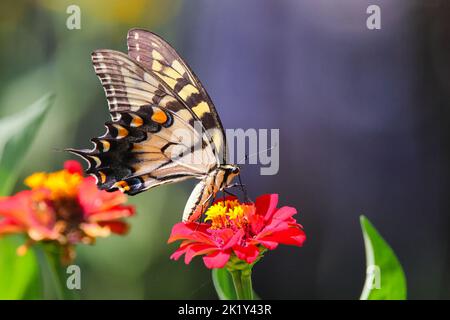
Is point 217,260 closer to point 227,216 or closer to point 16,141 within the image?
point 227,216

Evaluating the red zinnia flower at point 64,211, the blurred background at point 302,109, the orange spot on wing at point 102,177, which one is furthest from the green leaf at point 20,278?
the blurred background at point 302,109

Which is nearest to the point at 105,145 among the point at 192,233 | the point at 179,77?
the point at 179,77

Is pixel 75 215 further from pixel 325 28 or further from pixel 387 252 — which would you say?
pixel 325 28

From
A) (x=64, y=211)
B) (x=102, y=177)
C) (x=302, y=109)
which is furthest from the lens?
(x=302, y=109)

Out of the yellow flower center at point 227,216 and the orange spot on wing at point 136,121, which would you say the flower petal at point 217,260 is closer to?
the yellow flower center at point 227,216

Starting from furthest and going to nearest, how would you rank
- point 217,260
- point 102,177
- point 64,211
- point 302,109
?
point 302,109
point 102,177
point 64,211
point 217,260

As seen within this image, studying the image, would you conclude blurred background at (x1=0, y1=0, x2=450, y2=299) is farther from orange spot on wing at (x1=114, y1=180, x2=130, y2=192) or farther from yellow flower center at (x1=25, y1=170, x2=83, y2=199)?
yellow flower center at (x1=25, y1=170, x2=83, y2=199)

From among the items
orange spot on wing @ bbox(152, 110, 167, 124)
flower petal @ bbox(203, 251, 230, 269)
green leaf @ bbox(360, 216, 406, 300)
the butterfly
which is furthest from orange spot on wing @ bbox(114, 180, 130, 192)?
green leaf @ bbox(360, 216, 406, 300)
